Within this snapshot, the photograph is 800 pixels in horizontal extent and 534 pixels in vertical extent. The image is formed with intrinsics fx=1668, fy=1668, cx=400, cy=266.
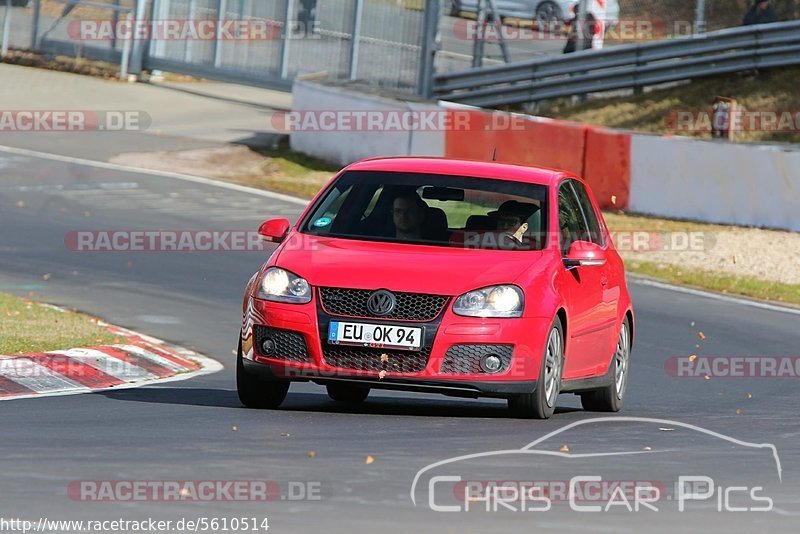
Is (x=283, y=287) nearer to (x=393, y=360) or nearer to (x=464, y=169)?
(x=393, y=360)

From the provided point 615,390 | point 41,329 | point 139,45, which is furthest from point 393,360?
point 139,45

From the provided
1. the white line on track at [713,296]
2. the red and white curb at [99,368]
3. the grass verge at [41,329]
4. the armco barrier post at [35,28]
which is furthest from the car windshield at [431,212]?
the armco barrier post at [35,28]

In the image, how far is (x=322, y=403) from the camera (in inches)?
407

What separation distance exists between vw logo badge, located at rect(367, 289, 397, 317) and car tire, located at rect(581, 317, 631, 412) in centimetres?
224

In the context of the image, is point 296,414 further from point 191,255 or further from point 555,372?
point 191,255

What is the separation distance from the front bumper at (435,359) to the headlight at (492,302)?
39 millimetres

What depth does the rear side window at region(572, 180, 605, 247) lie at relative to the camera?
10.7 m

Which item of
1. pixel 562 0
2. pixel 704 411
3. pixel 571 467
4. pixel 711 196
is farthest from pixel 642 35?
pixel 571 467

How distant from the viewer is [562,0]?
4253 cm

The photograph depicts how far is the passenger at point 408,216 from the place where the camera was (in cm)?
972

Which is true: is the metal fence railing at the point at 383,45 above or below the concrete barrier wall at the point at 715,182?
above

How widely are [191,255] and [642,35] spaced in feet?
73.0

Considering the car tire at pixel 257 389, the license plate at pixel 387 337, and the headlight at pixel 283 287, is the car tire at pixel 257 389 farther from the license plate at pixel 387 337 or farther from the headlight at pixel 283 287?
the license plate at pixel 387 337

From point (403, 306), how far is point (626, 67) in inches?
782
